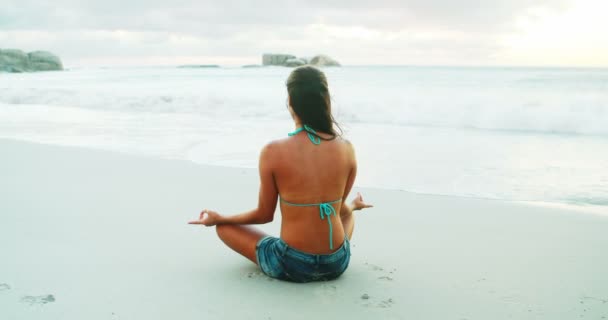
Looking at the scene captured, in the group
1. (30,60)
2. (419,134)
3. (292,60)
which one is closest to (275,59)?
(292,60)

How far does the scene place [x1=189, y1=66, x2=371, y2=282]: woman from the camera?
253cm

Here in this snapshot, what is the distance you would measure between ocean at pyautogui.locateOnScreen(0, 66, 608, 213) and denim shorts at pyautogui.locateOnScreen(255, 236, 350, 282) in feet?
8.65

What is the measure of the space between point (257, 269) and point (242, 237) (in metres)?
0.25

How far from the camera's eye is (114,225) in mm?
A: 3752

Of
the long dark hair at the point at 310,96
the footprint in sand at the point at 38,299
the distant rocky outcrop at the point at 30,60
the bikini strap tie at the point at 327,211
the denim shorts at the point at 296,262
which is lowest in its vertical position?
the distant rocky outcrop at the point at 30,60

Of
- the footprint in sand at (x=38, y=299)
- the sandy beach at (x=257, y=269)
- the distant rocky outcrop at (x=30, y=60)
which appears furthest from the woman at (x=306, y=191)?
the distant rocky outcrop at (x=30, y=60)

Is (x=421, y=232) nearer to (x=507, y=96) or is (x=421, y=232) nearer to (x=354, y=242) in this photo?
(x=354, y=242)

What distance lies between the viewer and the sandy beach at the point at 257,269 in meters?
2.50

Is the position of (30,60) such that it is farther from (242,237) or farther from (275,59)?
(242,237)

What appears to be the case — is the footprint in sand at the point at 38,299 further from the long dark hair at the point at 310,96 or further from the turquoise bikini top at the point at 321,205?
the long dark hair at the point at 310,96

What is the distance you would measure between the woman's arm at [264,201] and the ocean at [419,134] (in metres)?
2.84

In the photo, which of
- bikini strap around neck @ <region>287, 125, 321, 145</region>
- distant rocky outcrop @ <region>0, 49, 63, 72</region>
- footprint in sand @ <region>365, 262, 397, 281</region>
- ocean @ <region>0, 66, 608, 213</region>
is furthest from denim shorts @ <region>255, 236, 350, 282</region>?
distant rocky outcrop @ <region>0, 49, 63, 72</region>

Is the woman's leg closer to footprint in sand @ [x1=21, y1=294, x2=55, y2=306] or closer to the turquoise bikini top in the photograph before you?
the turquoise bikini top

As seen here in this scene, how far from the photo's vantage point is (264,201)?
2648 mm
